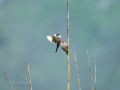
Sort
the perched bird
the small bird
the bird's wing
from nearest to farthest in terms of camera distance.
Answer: the small bird < the perched bird < the bird's wing


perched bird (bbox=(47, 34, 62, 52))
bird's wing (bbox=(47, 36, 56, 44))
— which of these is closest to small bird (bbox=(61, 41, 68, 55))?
perched bird (bbox=(47, 34, 62, 52))

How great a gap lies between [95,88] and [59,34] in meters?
4.00

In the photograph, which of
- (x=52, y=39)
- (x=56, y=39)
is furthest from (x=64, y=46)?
(x=52, y=39)

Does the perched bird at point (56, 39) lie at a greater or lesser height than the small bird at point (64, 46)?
greater

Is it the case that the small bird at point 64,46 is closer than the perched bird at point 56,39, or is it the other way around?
the small bird at point 64,46

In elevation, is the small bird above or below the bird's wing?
below

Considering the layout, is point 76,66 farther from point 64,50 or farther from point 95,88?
point 64,50

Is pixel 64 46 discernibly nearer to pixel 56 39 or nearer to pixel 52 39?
pixel 56 39

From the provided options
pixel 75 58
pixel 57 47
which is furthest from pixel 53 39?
pixel 75 58

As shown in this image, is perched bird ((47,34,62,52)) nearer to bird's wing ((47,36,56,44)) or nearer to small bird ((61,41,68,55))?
bird's wing ((47,36,56,44))

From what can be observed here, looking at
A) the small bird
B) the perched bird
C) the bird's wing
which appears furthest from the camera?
the bird's wing

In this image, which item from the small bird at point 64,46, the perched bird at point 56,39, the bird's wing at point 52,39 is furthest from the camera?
the bird's wing at point 52,39

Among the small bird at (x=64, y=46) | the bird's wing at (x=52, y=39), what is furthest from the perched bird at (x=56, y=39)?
the small bird at (x=64, y=46)

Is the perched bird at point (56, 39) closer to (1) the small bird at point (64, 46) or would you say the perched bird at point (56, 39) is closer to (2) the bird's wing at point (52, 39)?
(2) the bird's wing at point (52, 39)
